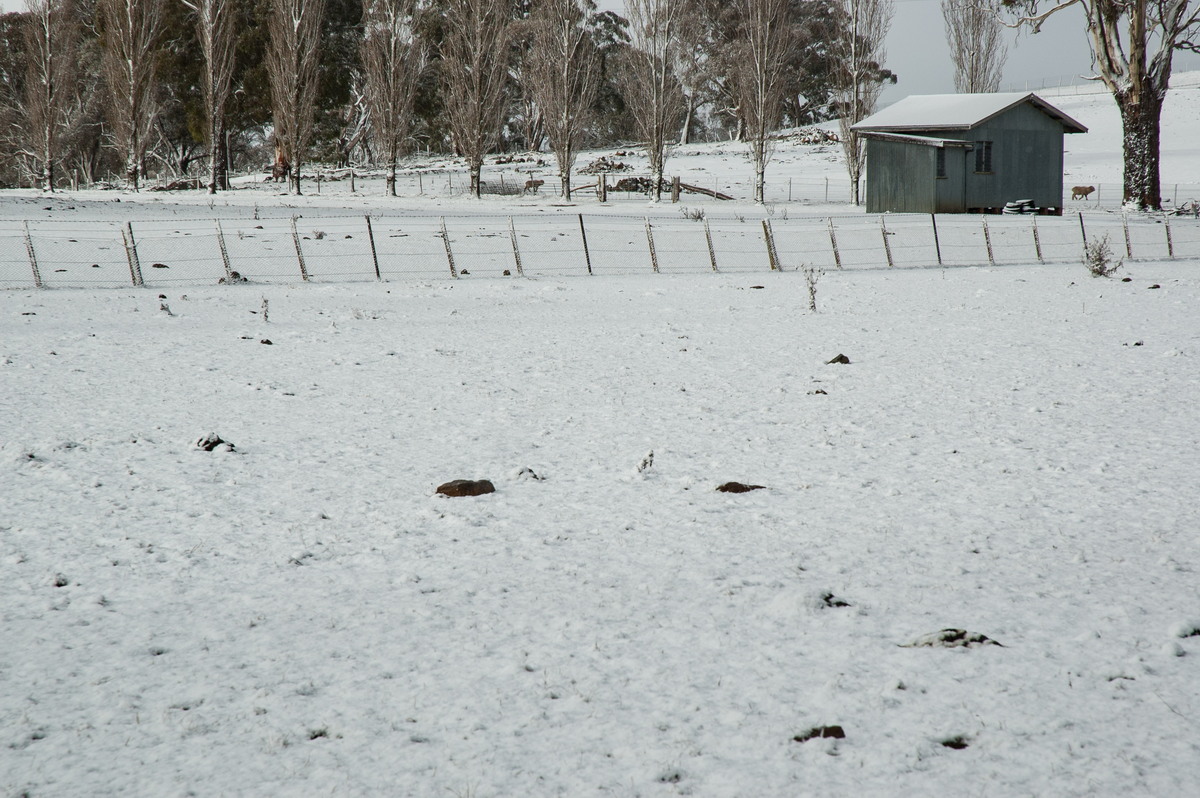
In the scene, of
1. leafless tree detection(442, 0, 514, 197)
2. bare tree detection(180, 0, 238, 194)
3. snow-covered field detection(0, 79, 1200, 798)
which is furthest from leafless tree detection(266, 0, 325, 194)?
snow-covered field detection(0, 79, 1200, 798)

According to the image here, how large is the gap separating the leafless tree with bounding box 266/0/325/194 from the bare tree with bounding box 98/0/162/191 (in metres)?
4.99

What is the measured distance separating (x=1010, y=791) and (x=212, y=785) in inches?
89.5

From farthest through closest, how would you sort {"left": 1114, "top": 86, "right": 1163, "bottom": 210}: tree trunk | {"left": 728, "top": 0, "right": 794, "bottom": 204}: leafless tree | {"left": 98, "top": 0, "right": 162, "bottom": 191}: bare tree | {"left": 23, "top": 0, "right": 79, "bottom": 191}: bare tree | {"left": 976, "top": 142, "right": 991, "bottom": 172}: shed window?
{"left": 23, "top": 0, "right": 79, "bottom": 191}: bare tree, {"left": 98, "top": 0, "right": 162, "bottom": 191}: bare tree, {"left": 728, "top": 0, "right": 794, "bottom": 204}: leafless tree, {"left": 976, "top": 142, "right": 991, "bottom": 172}: shed window, {"left": 1114, "top": 86, "right": 1163, "bottom": 210}: tree trunk

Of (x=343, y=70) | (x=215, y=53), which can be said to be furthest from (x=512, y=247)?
(x=343, y=70)

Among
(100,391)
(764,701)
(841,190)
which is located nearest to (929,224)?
(841,190)

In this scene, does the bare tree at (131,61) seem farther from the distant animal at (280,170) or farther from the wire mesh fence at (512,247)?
the wire mesh fence at (512,247)

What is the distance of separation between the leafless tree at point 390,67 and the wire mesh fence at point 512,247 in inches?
585

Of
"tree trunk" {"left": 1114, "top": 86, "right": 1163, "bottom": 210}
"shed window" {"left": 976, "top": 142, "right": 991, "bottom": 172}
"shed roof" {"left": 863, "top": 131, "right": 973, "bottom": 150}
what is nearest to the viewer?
"tree trunk" {"left": 1114, "top": 86, "right": 1163, "bottom": 210}

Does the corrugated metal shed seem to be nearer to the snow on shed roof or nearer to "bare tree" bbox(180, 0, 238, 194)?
the snow on shed roof

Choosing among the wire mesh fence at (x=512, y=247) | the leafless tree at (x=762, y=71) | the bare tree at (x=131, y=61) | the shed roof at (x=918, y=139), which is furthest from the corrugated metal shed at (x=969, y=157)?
the bare tree at (x=131, y=61)

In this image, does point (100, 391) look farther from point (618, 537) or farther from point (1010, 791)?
point (1010, 791)

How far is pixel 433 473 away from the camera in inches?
227

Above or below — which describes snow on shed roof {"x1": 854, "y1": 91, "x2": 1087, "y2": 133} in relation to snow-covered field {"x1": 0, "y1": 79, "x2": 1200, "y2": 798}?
above

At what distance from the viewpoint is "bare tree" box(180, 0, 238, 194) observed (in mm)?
39878
